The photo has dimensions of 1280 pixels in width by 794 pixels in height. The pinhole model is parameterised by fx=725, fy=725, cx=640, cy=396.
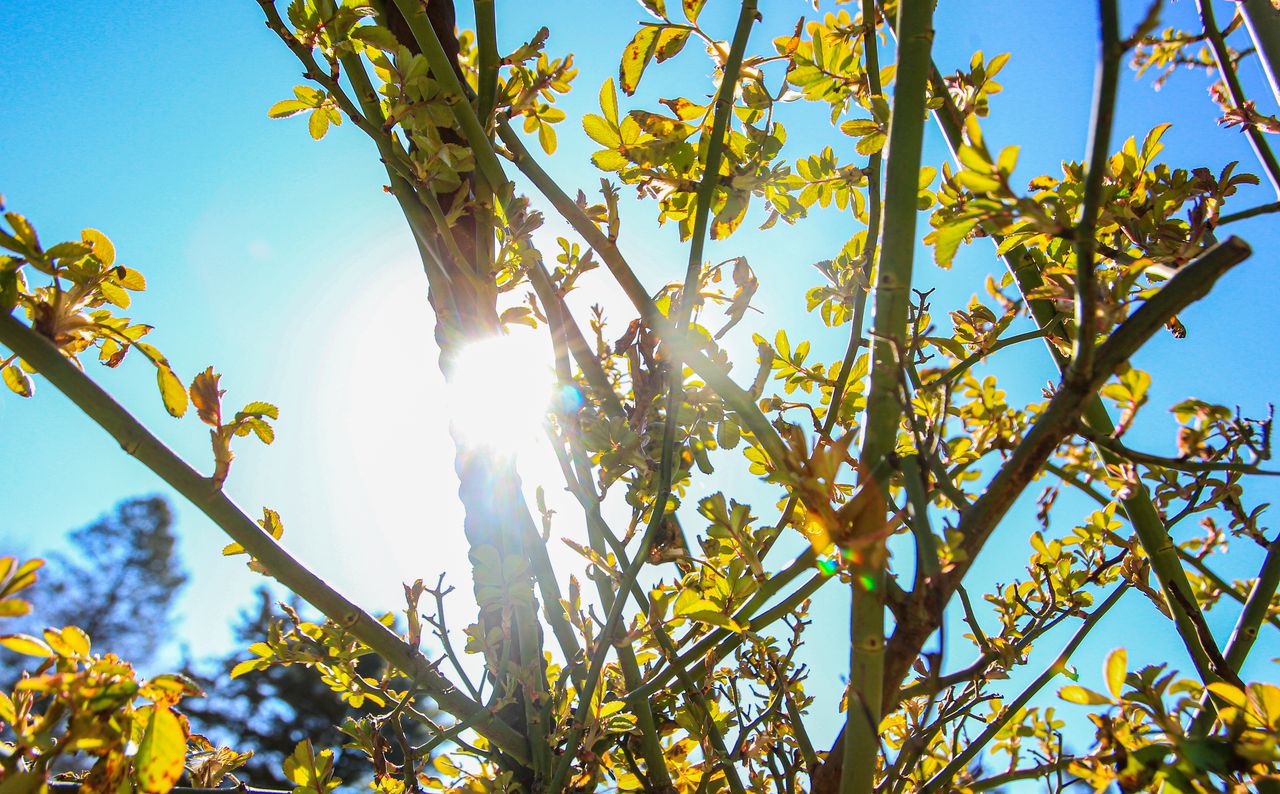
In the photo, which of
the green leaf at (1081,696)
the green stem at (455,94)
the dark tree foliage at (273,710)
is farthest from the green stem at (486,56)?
the dark tree foliage at (273,710)

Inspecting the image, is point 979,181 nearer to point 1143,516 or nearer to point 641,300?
point 641,300

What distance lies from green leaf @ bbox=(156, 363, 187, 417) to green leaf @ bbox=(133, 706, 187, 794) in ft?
1.03

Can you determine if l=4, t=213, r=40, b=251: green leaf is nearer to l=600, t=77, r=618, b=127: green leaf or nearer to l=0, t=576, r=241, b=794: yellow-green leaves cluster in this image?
l=0, t=576, r=241, b=794: yellow-green leaves cluster

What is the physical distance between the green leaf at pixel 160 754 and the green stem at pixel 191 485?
0.16 metres

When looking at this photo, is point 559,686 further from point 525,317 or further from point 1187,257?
point 1187,257

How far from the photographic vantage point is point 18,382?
901 millimetres

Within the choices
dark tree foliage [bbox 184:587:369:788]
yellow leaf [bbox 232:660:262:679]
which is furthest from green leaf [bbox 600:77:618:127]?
dark tree foliage [bbox 184:587:369:788]

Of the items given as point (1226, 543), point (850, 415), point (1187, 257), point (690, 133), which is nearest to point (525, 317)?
point (690, 133)

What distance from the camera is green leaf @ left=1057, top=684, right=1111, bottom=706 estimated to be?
642 mm

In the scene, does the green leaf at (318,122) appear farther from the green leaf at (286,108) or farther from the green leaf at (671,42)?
the green leaf at (671,42)

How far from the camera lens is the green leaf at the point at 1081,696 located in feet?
2.10

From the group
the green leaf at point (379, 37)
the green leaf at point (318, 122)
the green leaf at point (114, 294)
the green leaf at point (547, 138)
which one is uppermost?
the green leaf at point (318, 122)

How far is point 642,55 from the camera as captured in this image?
3.37 ft

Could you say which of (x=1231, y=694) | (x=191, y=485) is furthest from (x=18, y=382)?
(x=1231, y=694)
